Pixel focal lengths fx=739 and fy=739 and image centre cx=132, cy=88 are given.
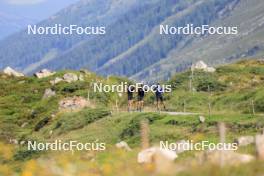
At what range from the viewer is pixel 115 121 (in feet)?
189

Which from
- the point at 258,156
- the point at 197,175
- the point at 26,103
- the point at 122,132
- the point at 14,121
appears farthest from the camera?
the point at 26,103

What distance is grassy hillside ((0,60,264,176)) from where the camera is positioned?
58.0ft

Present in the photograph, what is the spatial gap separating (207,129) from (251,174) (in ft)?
104

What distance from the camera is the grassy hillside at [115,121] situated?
17.7m

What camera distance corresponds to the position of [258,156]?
54.0 feet

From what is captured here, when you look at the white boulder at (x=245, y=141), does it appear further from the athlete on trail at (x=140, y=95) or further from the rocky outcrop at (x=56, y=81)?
the rocky outcrop at (x=56, y=81)

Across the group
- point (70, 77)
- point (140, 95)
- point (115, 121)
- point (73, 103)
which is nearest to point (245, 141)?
point (115, 121)

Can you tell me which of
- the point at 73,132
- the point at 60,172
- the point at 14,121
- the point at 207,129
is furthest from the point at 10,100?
the point at 60,172

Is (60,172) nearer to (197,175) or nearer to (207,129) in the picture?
(197,175)

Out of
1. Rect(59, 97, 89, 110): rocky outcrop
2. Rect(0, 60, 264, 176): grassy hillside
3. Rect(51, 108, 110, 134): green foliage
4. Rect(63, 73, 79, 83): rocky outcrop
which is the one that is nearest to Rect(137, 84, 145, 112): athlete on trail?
Rect(0, 60, 264, 176): grassy hillside

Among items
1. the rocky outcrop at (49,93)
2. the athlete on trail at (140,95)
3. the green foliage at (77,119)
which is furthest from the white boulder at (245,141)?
the rocky outcrop at (49,93)

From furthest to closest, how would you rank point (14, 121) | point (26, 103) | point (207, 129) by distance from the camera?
point (26, 103) < point (14, 121) < point (207, 129)

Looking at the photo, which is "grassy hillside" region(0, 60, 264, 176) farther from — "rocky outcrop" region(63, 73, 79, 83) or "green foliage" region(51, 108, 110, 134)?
"rocky outcrop" region(63, 73, 79, 83)

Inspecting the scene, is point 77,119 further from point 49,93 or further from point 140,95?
point 49,93
